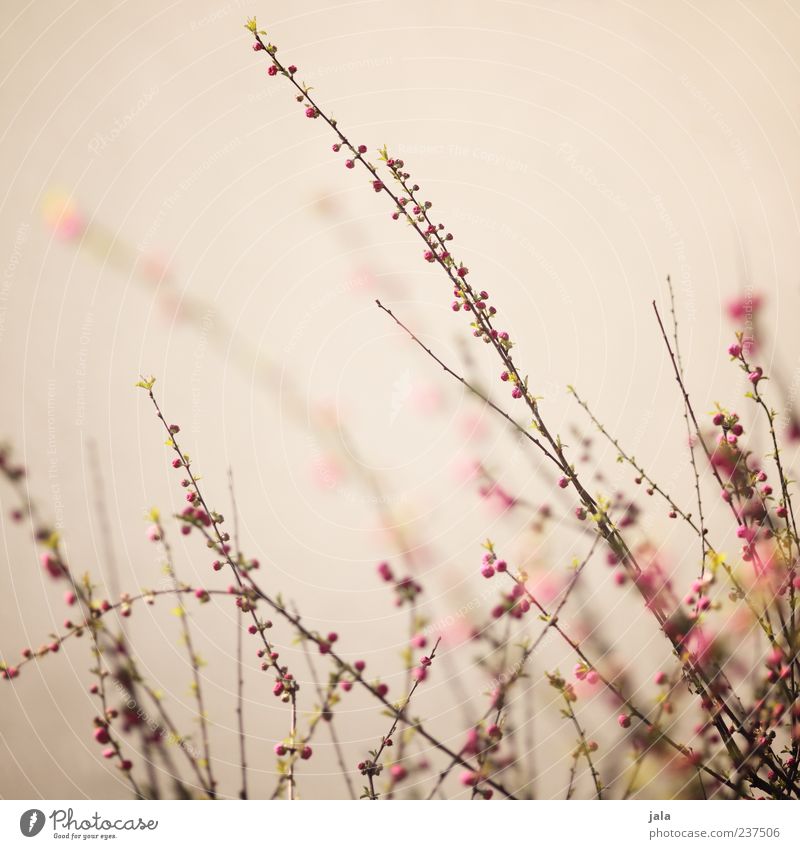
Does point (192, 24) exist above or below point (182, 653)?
above

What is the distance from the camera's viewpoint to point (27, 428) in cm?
90

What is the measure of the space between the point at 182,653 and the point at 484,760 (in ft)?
1.53

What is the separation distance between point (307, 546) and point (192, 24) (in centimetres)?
85

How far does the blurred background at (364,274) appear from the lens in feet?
2.99

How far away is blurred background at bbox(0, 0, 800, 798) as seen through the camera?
0.91 meters

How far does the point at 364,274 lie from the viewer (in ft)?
3.18
